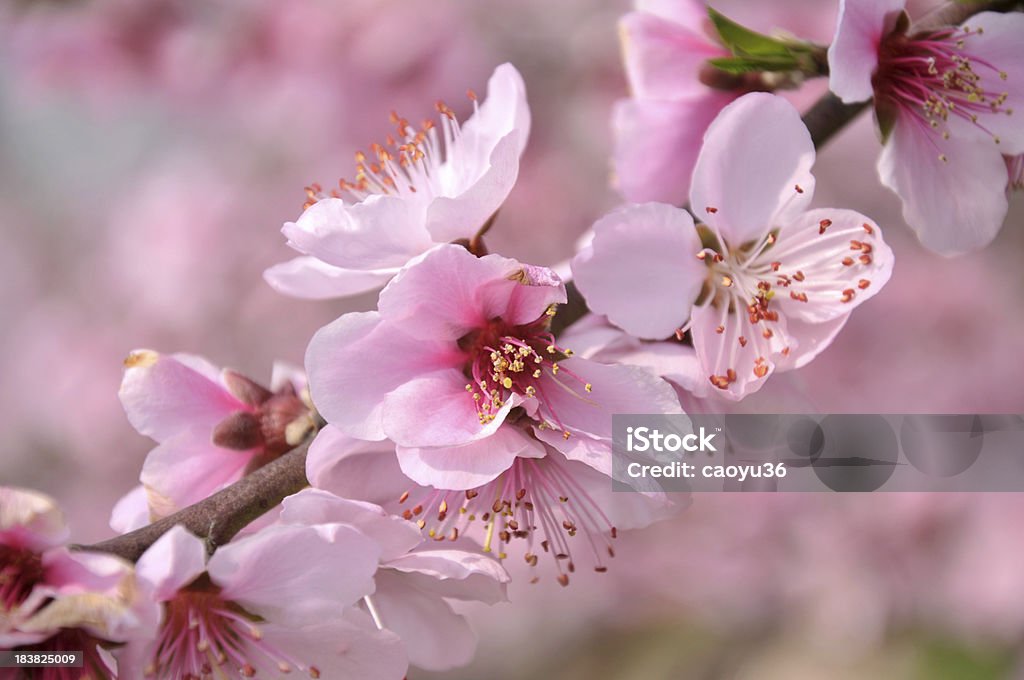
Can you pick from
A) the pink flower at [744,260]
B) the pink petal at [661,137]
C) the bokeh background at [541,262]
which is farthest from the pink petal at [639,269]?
the bokeh background at [541,262]

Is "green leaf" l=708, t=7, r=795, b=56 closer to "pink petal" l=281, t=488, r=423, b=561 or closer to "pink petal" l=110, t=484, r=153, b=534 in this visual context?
"pink petal" l=281, t=488, r=423, b=561

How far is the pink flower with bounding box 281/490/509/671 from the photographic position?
22.1 inches

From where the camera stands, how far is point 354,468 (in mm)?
602

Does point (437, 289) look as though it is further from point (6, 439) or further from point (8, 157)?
point (8, 157)

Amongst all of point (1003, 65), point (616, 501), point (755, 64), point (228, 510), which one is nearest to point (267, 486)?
point (228, 510)

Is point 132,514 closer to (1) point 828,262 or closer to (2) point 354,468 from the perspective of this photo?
(2) point 354,468

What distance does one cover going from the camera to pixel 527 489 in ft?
2.13

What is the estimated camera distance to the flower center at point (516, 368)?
22.8 inches

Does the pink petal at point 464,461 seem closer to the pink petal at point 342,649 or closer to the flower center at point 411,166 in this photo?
the pink petal at point 342,649

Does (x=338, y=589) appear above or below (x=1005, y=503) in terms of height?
above

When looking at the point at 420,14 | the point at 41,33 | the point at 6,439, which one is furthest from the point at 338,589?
the point at 6,439

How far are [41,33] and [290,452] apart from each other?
6.21 ft

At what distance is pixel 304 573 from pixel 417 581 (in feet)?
0.40

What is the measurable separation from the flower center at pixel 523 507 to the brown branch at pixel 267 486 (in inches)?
3.1
